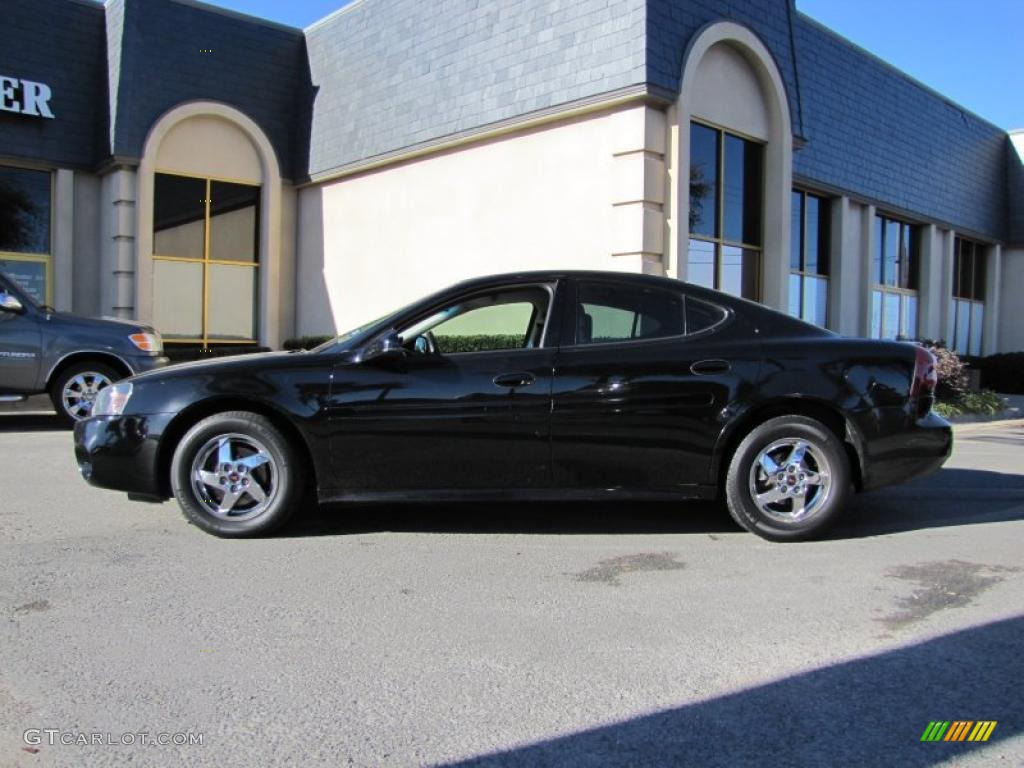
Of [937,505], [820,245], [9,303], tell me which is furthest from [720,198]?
[9,303]

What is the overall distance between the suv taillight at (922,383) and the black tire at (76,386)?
829 cm

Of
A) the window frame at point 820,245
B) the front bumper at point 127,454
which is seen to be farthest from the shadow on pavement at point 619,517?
the window frame at point 820,245

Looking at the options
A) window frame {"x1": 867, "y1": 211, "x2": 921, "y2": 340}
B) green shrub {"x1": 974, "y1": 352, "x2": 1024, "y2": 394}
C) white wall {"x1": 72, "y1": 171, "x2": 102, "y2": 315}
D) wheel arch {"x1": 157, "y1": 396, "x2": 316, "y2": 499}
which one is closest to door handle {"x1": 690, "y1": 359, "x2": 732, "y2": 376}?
wheel arch {"x1": 157, "y1": 396, "x2": 316, "y2": 499}

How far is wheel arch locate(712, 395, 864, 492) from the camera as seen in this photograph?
16.7 ft

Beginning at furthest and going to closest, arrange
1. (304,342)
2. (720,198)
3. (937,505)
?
(304,342) → (720,198) → (937,505)

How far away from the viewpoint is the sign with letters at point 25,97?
14086 mm

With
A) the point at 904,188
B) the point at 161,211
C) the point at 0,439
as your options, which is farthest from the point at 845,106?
the point at 0,439

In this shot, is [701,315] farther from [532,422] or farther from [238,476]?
[238,476]

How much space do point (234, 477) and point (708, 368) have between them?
9.55ft

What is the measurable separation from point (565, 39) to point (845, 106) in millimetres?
8045

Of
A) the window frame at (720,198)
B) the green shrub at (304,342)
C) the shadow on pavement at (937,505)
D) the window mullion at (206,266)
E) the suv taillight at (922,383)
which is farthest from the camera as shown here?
the green shrub at (304,342)

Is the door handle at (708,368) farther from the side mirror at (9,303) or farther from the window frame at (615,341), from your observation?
the side mirror at (9,303)

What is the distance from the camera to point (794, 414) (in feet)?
16.9

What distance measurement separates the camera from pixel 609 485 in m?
5.05
